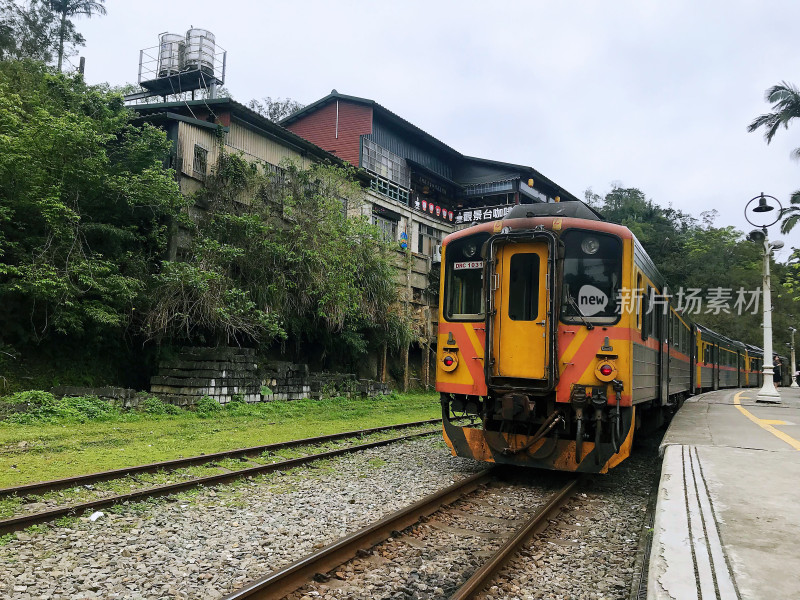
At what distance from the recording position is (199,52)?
21.5 meters

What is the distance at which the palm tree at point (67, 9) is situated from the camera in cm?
2753

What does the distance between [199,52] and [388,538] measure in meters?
21.4

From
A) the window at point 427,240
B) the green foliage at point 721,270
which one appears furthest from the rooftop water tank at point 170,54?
the green foliage at point 721,270

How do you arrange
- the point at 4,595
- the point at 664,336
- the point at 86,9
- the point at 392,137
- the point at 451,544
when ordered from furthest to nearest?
the point at 86,9
the point at 392,137
the point at 664,336
the point at 451,544
the point at 4,595

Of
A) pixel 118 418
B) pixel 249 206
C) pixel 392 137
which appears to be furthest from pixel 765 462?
pixel 392 137

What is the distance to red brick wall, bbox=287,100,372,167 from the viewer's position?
81.8 ft

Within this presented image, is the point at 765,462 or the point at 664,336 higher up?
the point at 664,336

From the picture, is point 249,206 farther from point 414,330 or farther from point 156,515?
point 156,515

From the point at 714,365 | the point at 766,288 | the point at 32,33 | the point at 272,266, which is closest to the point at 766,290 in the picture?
the point at 766,288

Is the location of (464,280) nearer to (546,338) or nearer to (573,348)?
(546,338)

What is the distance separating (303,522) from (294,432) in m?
5.80

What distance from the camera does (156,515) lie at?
5344 mm

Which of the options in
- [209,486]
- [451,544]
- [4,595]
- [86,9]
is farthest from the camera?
[86,9]

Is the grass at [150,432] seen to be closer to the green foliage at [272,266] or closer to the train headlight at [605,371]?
the green foliage at [272,266]
